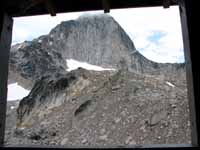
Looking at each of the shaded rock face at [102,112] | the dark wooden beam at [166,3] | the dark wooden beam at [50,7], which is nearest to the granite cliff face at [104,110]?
the shaded rock face at [102,112]

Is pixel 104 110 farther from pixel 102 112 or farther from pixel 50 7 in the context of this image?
pixel 50 7

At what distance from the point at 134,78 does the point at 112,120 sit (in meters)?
4.68

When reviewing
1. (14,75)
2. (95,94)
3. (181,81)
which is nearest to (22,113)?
(95,94)

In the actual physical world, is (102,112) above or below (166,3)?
below

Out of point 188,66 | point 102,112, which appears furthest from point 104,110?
point 188,66

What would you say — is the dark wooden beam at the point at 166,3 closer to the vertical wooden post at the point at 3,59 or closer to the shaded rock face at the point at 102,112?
the vertical wooden post at the point at 3,59

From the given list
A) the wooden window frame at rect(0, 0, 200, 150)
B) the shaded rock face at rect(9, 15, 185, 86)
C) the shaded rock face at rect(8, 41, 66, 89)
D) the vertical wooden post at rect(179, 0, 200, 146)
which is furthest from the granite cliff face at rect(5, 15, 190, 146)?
the shaded rock face at rect(9, 15, 185, 86)

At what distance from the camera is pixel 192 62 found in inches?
48.6

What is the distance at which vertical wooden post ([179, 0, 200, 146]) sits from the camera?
1187 mm

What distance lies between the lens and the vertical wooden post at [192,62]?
1.19 meters

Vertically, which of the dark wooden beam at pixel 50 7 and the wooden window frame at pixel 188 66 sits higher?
the dark wooden beam at pixel 50 7

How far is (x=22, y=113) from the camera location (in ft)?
55.9

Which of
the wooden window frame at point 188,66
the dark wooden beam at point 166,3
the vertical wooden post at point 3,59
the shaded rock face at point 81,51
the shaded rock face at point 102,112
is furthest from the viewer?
the shaded rock face at point 81,51

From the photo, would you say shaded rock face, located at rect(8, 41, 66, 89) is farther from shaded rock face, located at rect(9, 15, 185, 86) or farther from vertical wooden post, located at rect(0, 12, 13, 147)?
vertical wooden post, located at rect(0, 12, 13, 147)
